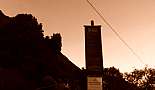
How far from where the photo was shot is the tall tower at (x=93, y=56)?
18141 mm

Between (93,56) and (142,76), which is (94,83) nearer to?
(93,56)

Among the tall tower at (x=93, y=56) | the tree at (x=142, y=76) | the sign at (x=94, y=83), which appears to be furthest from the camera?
the tree at (x=142, y=76)

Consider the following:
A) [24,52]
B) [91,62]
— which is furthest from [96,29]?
[24,52]

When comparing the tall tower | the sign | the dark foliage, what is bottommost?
the sign

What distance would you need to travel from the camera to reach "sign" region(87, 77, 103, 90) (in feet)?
58.4

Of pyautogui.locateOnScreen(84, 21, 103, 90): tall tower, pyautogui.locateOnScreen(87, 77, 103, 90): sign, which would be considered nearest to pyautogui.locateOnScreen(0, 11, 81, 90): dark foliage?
pyautogui.locateOnScreen(84, 21, 103, 90): tall tower

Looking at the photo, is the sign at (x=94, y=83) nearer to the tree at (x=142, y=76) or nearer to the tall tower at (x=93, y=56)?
the tall tower at (x=93, y=56)

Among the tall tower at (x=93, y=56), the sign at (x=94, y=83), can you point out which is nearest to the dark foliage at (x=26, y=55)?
the tall tower at (x=93, y=56)

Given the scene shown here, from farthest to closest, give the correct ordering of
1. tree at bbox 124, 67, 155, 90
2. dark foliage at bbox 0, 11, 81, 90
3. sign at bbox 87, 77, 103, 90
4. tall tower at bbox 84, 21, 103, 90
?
tree at bbox 124, 67, 155, 90, dark foliage at bbox 0, 11, 81, 90, tall tower at bbox 84, 21, 103, 90, sign at bbox 87, 77, 103, 90

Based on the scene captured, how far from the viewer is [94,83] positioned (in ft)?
59.1

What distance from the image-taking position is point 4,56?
49.9m

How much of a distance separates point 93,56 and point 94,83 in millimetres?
1266

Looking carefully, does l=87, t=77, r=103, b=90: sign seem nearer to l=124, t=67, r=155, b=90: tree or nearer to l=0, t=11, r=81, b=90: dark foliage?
l=0, t=11, r=81, b=90: dark foliage

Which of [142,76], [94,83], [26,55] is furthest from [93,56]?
[142,76]
